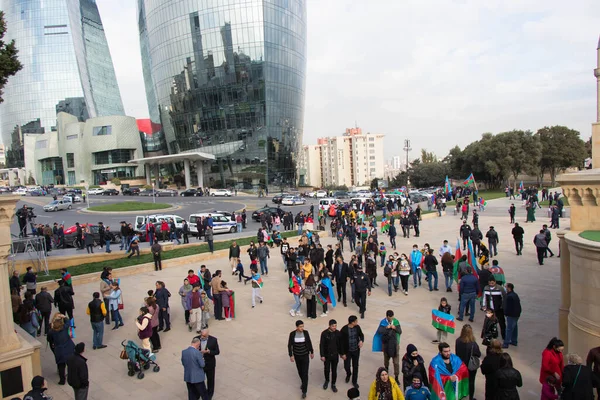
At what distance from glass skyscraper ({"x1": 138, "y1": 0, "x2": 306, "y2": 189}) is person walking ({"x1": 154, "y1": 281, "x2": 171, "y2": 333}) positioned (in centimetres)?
6482

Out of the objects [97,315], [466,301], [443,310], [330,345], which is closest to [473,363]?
[443,310]

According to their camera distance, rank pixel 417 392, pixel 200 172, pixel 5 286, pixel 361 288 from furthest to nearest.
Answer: pixel 200 172 → pixel 361 288 → pixel 5 286 → pixel 417 392

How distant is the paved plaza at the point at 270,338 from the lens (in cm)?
772

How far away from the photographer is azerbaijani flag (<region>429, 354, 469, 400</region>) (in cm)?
598

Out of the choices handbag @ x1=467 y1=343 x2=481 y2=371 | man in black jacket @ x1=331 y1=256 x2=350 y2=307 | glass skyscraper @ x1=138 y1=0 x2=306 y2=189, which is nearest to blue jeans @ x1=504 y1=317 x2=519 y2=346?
Answer: handbag @ x1=467 y1=343 x2=481 y2=371

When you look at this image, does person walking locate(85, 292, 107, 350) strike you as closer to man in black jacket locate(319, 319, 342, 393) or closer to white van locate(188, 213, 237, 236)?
man in black jacket locate(319, 319, 342, 393)

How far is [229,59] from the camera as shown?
7156cm

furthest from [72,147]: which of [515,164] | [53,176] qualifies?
[515,164]

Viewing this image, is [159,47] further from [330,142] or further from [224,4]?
[330,142]

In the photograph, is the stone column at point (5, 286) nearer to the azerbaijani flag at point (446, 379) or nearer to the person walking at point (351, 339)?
the person walking at point (351, 339)

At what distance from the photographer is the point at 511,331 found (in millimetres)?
8844

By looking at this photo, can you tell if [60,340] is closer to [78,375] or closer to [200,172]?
[78,375]

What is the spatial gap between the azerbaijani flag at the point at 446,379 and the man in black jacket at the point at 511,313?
292cm

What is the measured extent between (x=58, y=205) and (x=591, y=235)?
146 feet
